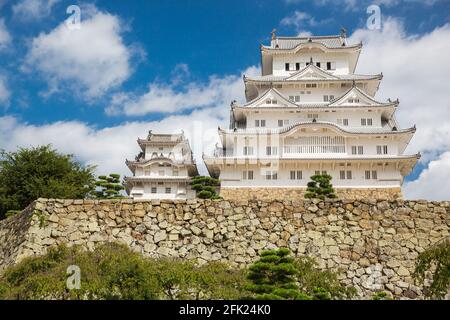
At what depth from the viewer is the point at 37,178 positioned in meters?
25.8

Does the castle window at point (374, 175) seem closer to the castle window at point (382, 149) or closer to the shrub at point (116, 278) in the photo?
the castle window at point (382, 149)

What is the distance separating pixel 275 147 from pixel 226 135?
365 cm

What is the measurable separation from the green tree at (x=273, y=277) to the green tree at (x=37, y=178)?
14970mm

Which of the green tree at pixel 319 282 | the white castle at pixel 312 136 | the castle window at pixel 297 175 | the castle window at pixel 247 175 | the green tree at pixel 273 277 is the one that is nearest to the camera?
the green tree at pixel 273 277

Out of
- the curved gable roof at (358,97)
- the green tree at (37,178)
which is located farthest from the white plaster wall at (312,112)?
the green tree at (37,178)

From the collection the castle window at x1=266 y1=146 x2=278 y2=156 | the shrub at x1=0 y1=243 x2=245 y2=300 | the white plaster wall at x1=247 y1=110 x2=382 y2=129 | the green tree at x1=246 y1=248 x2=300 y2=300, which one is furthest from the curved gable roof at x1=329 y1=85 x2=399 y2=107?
the green tree at x1=246 y1=248 x2=300 y2=300

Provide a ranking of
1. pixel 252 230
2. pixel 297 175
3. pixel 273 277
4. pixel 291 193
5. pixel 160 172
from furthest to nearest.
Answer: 1. pixel 160 172
2. pixel 297 175
3. pixel 291 193
4. pixel 252 230
5. pixel 273 277

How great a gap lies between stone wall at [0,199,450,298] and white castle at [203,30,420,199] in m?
19.7

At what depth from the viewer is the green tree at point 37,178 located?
25125 millimetres

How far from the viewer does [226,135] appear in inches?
1499

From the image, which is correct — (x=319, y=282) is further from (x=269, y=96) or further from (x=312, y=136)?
(x=269, y=96)

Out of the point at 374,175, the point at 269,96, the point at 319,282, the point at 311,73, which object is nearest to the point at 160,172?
the point at 269,96

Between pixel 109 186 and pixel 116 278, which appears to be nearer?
pixel 116 278

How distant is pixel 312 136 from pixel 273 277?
85.4ft
